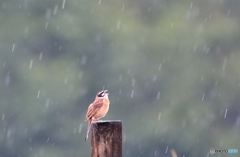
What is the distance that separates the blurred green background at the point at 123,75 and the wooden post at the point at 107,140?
2077 centimetres

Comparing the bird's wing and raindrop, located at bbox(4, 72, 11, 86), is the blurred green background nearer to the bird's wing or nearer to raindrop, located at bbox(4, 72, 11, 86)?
raindrop, located at bbox(4, 72, 11, 86)

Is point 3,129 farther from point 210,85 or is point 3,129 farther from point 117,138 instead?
point 117,138

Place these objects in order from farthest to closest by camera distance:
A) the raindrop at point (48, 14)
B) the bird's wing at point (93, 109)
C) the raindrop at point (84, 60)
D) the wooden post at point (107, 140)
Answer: the raindrop at point (48, 14)
the raindrop at point (84, 60)
the bird's wing at point (93, 109)
the wooden post at point (107, 140)

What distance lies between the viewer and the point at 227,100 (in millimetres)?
32250

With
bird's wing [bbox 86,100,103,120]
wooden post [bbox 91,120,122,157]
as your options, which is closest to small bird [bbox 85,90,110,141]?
bird's wing [bbox 86,100,103,120]

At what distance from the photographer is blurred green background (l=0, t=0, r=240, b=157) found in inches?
1196

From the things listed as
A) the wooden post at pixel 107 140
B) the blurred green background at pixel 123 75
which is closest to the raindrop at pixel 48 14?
the blurred green background at pixel 123 75

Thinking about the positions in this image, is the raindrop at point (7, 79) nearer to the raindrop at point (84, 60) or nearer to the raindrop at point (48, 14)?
the raindrop at point (84, 60)

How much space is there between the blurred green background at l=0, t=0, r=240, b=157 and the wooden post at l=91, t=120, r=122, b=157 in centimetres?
2077

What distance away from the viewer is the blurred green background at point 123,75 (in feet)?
99.7

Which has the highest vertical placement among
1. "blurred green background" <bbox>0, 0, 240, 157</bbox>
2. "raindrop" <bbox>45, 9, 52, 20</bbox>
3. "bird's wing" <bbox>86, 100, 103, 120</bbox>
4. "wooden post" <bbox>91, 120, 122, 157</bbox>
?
"raindrop" <bbox>45, 9, 52, 20</bbox>

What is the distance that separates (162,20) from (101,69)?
12.5 feet

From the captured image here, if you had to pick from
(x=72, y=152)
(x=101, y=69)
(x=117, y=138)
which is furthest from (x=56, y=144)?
(x=117, y=138)

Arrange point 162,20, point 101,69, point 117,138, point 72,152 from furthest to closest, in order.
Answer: point 162,20
point 101,69
point 72,152
point 117,138
